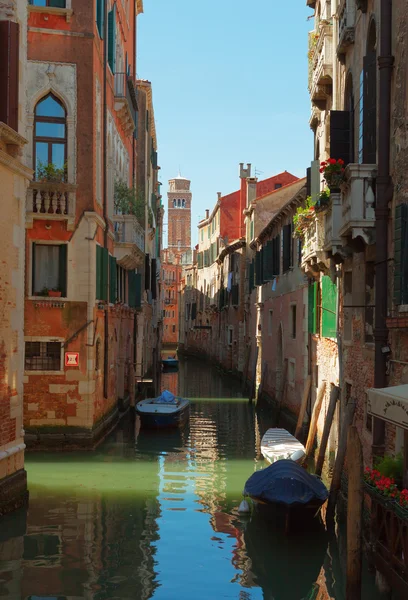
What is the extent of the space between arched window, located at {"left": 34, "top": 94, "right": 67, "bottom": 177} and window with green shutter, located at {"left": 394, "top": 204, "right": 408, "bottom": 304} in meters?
9.09

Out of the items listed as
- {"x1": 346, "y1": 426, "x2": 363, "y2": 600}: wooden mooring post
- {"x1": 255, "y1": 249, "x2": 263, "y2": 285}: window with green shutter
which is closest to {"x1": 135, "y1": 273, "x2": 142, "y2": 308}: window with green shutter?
{"x1": 255, "y1": 249, "x2": 263, "y2": 285}: window with green shutter

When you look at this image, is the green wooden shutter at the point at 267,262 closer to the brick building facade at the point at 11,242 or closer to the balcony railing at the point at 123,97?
the balcony railing at the point at 123,97

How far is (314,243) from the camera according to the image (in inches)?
586

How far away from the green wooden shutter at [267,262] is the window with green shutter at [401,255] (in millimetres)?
16295

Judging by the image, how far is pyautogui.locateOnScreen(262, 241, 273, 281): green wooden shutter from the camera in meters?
25.9

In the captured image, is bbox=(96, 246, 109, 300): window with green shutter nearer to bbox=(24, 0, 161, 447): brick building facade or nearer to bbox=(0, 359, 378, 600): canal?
bbox=(24, 0, 161, 447): brick building facade

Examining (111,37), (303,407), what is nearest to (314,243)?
(303,407)

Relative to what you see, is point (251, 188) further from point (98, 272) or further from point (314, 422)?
point (314, 422)

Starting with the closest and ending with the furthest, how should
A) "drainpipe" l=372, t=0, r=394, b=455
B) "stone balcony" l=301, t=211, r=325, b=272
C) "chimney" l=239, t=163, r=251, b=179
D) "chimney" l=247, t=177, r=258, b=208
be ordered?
"drainpipe" l=372, t=0, r=394, b=455 → "stone balcony" l=301, t=211, r=325, b=272 → "chimney" l=247, t=177, r=258, b=208 → "chimney" l=239, t=163, r=251, b=179

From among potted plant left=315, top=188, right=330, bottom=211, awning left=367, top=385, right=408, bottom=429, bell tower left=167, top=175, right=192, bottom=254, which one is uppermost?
bell tower left=167, top=175, right=192, bottom=254

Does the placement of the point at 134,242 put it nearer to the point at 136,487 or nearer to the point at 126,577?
the point at 136,487

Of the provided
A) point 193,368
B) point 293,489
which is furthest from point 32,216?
point 193,368

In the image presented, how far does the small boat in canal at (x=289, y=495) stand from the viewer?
10.8 meters

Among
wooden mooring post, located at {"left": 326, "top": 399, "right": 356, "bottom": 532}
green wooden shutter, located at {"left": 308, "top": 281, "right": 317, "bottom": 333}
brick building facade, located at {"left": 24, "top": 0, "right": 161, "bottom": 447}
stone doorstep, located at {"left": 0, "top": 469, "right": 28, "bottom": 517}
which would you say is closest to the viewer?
stone doorstep, located at {"left": 0, "top": 469, "right": 28, "bottom": 517}
